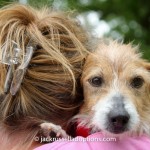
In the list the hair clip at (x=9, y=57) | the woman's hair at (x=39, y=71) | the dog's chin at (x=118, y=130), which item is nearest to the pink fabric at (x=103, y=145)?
the dog's chin at (x=118, y=130)

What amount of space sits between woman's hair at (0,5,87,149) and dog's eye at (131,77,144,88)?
0.33 meters

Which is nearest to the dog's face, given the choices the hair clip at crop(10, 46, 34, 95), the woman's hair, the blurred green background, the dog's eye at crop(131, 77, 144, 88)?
the dog's eye at crop(131, 77, 144, 88)

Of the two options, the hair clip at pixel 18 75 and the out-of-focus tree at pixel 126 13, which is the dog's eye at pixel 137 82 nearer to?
the hair clip at pixel 18 75

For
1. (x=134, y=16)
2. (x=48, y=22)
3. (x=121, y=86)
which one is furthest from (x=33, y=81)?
(x=134, y=16)

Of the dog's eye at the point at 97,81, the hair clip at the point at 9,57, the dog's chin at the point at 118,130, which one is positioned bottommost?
the dog's chin at the point at 118,130

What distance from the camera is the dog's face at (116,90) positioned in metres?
2.29

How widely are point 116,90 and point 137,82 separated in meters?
0.20

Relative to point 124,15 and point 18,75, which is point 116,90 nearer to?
point 18,75

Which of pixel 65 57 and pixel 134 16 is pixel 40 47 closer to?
pixel 65 57

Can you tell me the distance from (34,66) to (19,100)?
16 cm

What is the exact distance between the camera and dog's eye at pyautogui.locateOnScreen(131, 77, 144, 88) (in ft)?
8.29

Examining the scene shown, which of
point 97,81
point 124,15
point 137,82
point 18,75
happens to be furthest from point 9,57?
point 124,15

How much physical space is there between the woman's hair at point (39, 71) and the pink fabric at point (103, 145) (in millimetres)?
197

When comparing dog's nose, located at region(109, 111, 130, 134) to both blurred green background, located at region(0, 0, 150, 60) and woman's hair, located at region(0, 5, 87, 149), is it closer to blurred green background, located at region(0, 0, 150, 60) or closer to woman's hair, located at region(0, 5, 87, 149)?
woman's hair, located at region(0, 5, 87, 149)
